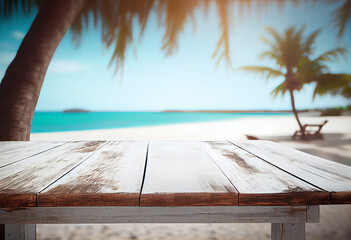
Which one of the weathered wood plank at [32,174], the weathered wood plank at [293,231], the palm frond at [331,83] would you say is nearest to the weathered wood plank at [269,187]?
the weathered wood plank at [293,231]

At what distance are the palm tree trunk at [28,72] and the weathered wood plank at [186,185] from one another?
0.93 metres

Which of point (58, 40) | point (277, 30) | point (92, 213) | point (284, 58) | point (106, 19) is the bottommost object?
point (92, 213)

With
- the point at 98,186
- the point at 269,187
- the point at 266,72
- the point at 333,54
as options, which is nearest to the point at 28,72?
the point at 98,186

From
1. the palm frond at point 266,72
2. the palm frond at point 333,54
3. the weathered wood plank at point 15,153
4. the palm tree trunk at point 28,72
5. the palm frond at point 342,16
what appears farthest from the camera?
the palm frond at point 266,72

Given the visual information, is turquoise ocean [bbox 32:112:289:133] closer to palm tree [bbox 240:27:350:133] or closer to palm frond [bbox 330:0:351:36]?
palm tree [bbox 240:27:350:133]

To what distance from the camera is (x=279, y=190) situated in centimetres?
43

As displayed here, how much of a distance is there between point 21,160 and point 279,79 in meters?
6.91

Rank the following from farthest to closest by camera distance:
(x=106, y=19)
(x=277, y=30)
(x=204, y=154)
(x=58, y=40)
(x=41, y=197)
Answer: (x=277, y=30)
(x=106, y=19)
(x=58, y=40)
(x=204, y=154)
(x=41, y=197)

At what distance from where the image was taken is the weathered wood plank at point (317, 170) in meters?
0.43

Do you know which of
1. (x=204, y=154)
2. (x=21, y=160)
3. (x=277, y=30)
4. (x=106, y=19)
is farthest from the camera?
(x=277, y=30)

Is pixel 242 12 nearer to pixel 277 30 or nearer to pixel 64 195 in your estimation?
pixel 64 195

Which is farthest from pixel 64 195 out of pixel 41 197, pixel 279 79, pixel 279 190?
pixel 279 79

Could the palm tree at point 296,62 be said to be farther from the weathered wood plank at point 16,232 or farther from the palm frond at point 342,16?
the weathered wood plank at point 16,232

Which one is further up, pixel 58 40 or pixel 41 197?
pixel 58 40
